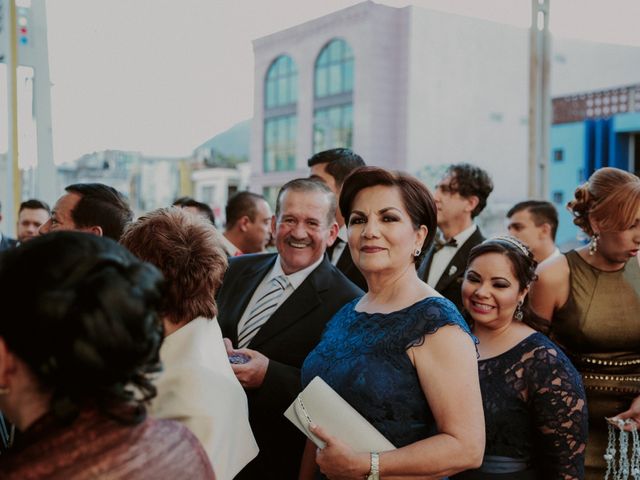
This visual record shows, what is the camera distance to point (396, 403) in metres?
1.72

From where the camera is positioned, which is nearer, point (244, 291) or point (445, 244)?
point (244, 291)

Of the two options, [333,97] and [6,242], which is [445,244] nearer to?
[6,242]

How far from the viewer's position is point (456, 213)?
3.86 m

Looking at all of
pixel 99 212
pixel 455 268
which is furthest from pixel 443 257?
pixel 99 212

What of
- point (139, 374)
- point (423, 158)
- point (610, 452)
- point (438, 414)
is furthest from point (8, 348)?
point (423, 158)

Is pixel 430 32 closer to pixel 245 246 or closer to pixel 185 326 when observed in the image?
pixel 245 246

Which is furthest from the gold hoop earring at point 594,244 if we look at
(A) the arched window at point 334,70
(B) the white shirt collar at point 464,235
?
(A) the arched window at point 334,70

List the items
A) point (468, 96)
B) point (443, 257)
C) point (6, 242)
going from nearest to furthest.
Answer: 1. point (443, 257)
2. point (6, 242)
3. point (468, 96)

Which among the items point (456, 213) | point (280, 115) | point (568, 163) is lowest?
point (456, 213)

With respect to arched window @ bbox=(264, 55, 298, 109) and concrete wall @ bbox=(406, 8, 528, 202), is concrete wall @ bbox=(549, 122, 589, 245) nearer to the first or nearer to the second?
concrete wall @ bbox=(406, 8, 528, 202)

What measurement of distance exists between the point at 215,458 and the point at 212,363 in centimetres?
23

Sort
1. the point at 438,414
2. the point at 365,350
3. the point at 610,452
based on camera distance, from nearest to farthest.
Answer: the point at 438,414 → the point at 365,350 → the point at 610,452

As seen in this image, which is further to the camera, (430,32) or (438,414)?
A: (430,32)

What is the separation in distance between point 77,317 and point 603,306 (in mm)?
2169
